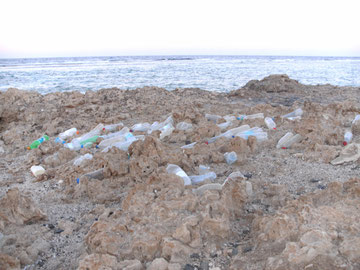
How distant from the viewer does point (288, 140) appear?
4.17 m

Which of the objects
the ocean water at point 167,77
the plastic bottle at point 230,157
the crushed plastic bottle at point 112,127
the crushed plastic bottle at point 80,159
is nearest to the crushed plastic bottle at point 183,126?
the crushed plastic bottle at point 112,127

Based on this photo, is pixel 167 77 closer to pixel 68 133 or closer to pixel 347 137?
pixel 68 133

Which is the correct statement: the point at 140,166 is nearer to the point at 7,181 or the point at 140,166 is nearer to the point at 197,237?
the point at 197,237

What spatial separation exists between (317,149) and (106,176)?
2462 millimetres

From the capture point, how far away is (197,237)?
1.99m

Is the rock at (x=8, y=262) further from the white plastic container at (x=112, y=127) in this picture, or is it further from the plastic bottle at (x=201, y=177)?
the white plastic container at (x=112, y=127)

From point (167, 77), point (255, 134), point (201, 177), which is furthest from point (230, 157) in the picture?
point (167, 77)

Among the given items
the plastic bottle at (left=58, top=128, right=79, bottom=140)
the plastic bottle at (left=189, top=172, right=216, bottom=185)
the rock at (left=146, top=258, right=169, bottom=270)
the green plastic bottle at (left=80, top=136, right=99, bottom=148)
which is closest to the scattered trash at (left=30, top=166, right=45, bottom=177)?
the green plastic bottle at (left=80, top=136, right=99, bottom=148)

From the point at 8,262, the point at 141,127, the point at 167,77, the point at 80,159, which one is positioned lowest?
the point at 8,262

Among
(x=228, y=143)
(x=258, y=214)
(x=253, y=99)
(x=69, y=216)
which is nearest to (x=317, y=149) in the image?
(x=228, y=143)

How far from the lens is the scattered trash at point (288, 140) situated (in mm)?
4094

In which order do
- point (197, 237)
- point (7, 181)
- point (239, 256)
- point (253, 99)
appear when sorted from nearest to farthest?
point (239, 256)
point (197, 237)
point (7, 181)
point (253, 99)

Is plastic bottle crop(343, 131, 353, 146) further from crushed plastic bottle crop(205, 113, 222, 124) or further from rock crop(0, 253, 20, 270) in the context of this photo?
rock crop(0, 253, 20, 270)

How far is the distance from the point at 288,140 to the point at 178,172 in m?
1.90
